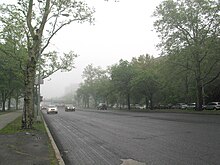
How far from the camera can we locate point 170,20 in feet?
143

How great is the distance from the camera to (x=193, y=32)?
4338 centimetres

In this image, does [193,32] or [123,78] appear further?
[123,78]

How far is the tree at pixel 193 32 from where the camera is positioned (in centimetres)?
4022

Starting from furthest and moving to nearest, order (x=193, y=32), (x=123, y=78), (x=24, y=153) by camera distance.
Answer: (x=123, y=78), (x=193, y=32), (x=24, y=153)

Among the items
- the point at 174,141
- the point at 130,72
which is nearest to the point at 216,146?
the point at 174,141

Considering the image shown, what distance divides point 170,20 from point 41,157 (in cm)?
3780

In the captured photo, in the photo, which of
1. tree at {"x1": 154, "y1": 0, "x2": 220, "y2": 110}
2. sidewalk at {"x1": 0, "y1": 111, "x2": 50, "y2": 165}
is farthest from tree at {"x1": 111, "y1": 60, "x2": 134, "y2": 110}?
sidewalk at {"x1": 0, "y1": 111, "x2": 50, "y2": 165}

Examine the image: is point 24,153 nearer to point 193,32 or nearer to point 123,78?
point 193,32

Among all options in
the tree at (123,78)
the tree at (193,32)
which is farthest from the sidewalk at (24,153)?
the tree at (123,78)

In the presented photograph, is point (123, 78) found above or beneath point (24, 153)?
above

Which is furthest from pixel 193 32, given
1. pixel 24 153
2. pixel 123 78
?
pixel 24 153

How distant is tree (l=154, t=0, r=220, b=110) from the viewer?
4022cm

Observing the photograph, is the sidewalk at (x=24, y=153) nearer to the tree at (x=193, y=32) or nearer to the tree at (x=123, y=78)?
the tree at (x=193, y=32)

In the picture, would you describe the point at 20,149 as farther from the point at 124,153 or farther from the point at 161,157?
the point at 161,157
